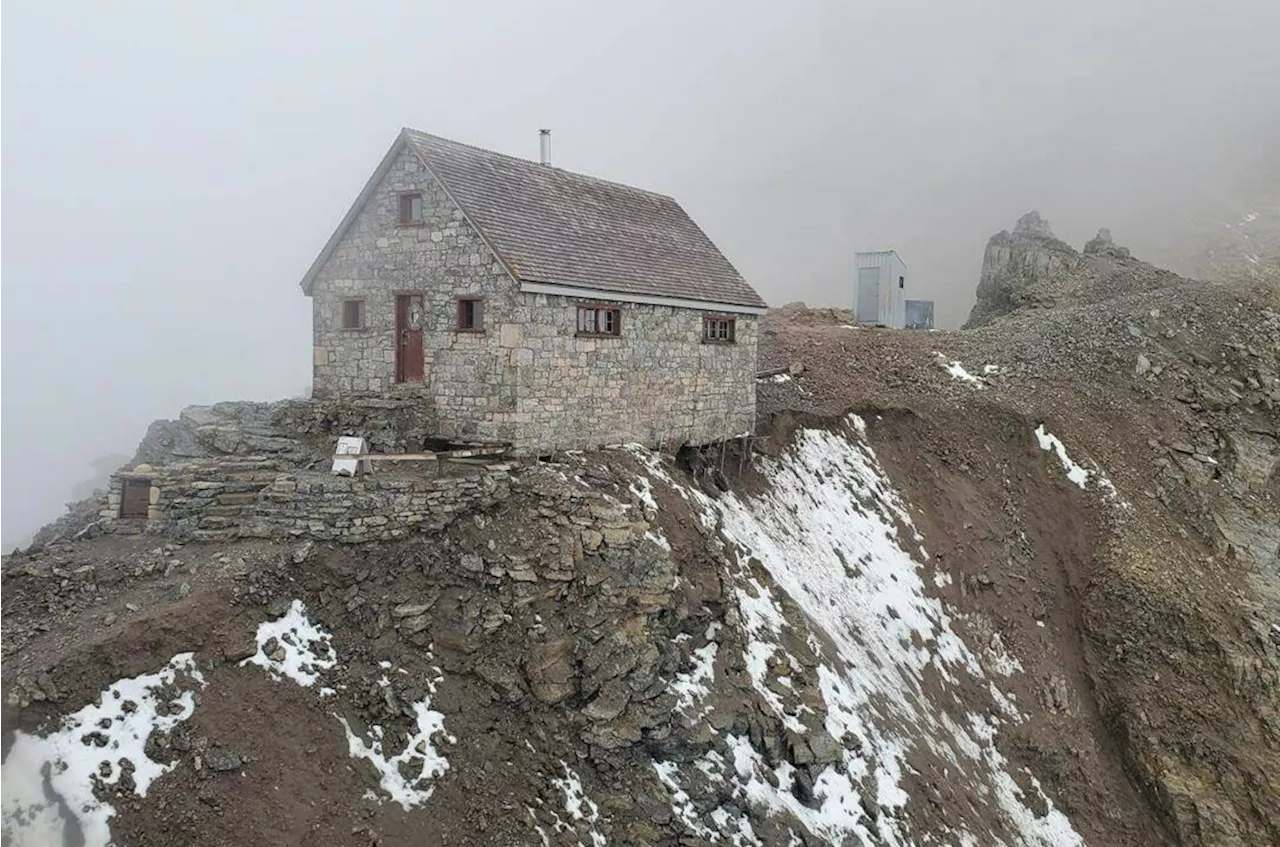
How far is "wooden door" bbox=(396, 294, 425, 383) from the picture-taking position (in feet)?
66.4

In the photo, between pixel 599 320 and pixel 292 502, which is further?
pixel 599 320

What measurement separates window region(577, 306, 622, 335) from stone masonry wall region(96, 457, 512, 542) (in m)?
4.82

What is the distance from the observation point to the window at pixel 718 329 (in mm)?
24656

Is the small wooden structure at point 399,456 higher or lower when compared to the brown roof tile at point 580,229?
lower

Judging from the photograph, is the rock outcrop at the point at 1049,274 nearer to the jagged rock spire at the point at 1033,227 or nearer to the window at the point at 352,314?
the jagged rock spire at the point at 1033,227

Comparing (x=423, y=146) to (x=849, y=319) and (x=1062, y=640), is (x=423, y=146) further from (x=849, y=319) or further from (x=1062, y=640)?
(x=849, y=319)

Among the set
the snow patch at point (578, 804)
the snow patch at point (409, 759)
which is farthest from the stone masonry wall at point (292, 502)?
the snow patch at point (578, 804)

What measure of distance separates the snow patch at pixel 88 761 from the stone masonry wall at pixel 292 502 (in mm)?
3796

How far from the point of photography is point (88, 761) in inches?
456

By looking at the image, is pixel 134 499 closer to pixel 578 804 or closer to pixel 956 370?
pixel 578 804

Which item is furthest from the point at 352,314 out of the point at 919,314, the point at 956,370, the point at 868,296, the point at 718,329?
the point at 919,314

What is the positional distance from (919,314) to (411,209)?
39.1 m

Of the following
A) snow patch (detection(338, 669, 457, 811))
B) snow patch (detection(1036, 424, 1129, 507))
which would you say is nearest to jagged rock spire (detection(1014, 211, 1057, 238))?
snow patch (detection(1036, 424, 1129, 507))

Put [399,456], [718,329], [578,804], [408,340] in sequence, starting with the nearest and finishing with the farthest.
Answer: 1. [578,804]
2. [399,456]
3. [408,340]
4. [718,329]
